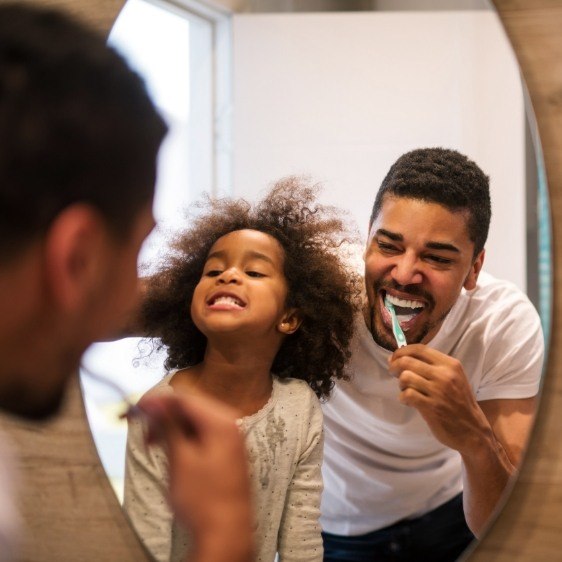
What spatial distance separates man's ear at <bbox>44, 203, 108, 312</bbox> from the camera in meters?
0.41

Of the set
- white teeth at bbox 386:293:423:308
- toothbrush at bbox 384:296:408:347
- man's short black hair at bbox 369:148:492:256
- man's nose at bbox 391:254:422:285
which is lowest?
toothbrush at bbox 384:296:408:347

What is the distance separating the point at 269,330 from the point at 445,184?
0.17 meters

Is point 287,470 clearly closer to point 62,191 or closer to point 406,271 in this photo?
point 406,271

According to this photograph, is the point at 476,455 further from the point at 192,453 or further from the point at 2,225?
the point at 2,225

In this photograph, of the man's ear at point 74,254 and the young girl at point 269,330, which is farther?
the young girl at point 269,330

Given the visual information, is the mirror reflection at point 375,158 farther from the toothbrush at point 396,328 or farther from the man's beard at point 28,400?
the man's beard at point 28,400

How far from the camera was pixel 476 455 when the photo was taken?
666mm

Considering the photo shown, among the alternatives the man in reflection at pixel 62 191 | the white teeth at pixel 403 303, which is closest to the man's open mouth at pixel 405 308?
the white teeth at pixel 403 303

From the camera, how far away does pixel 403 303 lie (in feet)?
2.21

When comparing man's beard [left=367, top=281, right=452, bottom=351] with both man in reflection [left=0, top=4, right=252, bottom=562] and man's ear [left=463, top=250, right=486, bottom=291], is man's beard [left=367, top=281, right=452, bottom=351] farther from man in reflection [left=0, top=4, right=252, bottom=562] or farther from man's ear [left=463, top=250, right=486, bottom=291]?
man in reflection [left=0, top=4, right=252, bottom=562]

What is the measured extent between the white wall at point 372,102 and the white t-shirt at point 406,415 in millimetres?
38

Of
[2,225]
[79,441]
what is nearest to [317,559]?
[79,441]

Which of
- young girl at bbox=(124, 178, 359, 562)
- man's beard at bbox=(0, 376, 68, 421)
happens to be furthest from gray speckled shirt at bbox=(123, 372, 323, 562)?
man's beard at bbox=(0, 376, 68, 421)

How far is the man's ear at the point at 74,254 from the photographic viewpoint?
0.41 meters
